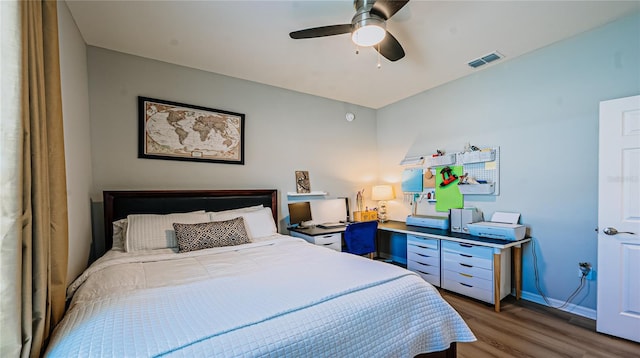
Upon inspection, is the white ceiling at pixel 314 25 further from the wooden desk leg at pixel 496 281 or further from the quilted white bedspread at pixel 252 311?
the wooden desk leg at pixel 496 281

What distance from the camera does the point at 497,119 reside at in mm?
3061

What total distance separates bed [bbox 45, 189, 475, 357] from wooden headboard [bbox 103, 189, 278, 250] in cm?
3

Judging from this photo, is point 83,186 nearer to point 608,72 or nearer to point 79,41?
point 79,41

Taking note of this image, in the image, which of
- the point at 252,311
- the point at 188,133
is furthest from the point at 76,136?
the point at 252,311

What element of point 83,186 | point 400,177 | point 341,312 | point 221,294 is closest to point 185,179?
point 83,186

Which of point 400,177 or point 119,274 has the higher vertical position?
point 400,177

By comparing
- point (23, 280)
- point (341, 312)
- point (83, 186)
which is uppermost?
point (83, 186)

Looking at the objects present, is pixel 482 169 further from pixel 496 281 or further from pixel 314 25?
pixel 314 25

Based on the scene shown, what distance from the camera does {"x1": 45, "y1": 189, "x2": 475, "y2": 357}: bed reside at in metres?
1.01

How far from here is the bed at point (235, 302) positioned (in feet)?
3.30

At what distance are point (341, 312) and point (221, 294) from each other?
604 mm

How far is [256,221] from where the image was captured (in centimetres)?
286

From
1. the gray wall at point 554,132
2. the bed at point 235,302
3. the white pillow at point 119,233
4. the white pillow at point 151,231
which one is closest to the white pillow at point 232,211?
the white pillow at point 151,231

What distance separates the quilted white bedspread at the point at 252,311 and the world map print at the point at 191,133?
1.27 metres
